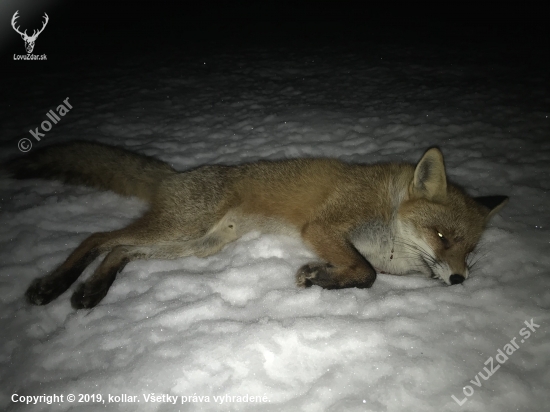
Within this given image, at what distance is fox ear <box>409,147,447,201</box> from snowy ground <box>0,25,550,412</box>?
2.36 ft

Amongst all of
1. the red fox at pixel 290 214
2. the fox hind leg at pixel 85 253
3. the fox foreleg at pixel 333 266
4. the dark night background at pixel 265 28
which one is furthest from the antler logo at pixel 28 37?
the fox foreleg at pixel 333 266

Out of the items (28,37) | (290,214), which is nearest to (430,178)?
(290,214)

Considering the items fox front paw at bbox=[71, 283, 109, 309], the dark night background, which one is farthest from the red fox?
the dark night background

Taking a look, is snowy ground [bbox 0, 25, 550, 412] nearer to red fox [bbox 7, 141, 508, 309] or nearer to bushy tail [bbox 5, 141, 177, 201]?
red fox [bbox 7, 141, 508, 309]

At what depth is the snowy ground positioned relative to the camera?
1.82m

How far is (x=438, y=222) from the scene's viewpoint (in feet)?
7.79

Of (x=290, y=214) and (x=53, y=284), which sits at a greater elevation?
(x=290, y=214)

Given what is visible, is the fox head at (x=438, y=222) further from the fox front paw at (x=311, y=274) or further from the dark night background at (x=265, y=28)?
the dark night background at (x=265, y=28)

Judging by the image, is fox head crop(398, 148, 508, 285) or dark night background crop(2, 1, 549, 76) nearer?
fox head crop(398, 148, 508, 285)

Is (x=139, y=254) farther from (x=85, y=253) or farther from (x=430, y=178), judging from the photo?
(x=430, y=178)

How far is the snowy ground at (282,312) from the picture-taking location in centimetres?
182

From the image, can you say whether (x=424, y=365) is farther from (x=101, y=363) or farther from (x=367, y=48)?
(x=367, y=48)

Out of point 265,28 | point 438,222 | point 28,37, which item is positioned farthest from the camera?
point 265,28

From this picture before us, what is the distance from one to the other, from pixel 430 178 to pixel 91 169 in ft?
10.2
